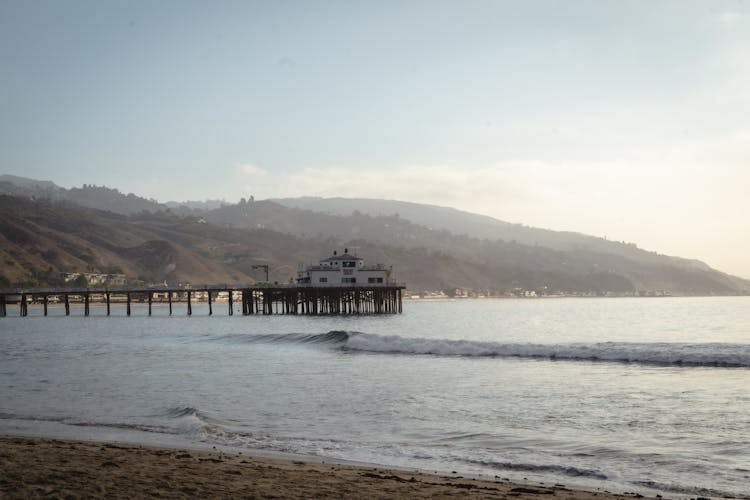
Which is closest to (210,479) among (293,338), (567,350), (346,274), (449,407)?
(449,407)

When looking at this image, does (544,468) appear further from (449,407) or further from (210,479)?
(449,407)

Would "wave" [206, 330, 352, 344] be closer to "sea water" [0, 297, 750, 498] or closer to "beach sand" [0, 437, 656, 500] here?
"sea water" [0, 297, 750, 498]

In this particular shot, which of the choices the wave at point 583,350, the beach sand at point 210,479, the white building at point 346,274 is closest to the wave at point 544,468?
the beach sand at point 210,479

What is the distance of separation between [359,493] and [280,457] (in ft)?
13.6

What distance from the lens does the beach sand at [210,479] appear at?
10805 millimetres

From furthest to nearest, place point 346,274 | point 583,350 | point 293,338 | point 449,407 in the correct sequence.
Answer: point 346,274
point 293,338
point 583,350
point 449,407

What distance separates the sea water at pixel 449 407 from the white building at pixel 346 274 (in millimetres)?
56793

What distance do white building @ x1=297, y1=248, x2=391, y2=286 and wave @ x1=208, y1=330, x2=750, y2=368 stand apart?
44851 mm

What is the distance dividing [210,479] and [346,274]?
87228 millimetres

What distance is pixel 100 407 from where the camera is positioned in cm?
2178

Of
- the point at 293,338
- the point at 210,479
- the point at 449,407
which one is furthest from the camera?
the point at 293,338

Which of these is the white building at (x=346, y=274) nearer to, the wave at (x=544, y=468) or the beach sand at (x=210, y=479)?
the wave at (x=544, y=468)

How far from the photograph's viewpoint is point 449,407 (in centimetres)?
2128

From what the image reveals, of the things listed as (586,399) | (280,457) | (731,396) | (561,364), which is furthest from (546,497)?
(561,364)
